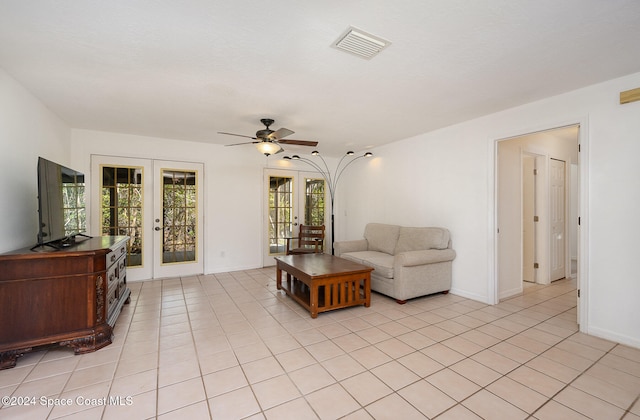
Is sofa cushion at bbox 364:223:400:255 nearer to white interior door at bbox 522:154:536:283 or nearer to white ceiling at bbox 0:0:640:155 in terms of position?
white ceiling at bbox 0:0:640:155

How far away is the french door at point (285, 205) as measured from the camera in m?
5.68

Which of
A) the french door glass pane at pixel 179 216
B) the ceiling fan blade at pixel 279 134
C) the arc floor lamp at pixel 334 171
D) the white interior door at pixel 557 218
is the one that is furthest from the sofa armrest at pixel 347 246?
the white interior door at pixel 557 218

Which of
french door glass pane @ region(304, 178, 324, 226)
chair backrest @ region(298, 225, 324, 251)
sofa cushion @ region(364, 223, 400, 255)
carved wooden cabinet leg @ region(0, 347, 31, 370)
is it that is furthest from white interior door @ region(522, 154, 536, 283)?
carved wooden cabinet leg @ region(0, 347, 31, 370)

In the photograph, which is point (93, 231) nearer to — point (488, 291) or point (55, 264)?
point (55, 264)

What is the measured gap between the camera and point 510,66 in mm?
2322

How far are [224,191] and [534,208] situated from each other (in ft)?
18.1

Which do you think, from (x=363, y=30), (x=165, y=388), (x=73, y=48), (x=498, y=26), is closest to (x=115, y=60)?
(x=73, y=48)

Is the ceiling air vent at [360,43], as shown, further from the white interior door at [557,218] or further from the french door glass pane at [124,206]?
the white interior door at [557,218]

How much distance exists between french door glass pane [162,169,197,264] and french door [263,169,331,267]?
4.48ft

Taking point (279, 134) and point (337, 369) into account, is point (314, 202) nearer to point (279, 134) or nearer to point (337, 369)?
point (279, 134)

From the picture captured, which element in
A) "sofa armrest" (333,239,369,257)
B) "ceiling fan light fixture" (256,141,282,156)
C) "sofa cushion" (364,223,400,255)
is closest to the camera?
"ceiling fan light fixture" (256,141,282,156)

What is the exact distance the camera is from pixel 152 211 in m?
4.69

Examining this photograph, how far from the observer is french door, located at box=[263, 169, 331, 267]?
5.68 metres

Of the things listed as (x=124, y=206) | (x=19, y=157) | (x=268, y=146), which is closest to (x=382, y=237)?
(x=268, y=146)
